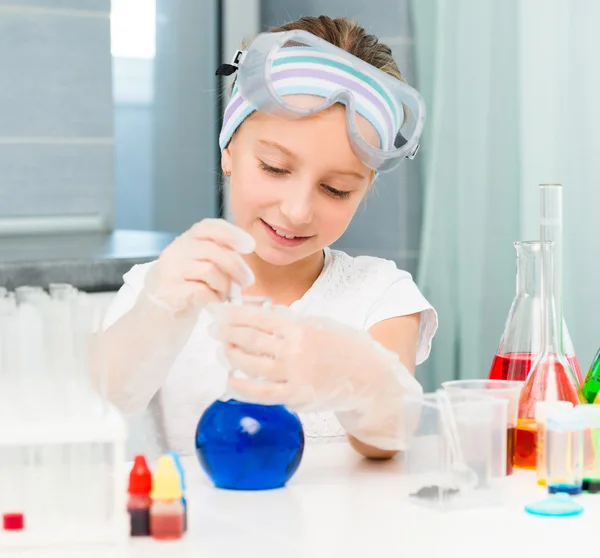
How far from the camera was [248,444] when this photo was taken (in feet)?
3.11

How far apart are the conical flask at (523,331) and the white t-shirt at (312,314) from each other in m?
0.33

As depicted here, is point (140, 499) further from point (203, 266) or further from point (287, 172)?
point (287, 172)

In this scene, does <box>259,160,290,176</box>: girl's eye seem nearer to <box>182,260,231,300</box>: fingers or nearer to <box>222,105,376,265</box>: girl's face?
<box>222,105,376,265</box>: girl's face

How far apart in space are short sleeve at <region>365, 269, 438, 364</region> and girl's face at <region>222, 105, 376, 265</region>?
17cm

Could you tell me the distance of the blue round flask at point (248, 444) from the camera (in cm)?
95

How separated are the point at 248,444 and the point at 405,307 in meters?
0.60

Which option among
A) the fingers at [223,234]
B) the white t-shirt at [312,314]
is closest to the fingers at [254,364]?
the fingers at [223,234]

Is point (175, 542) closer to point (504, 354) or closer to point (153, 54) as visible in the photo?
point (504, 354)

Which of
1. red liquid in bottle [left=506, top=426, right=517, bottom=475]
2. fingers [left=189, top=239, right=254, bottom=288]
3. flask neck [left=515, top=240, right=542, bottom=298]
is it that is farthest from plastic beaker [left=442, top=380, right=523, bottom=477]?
fingers [left=189, top=239, right=254, bottom=288]

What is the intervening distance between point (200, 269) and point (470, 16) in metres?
1.77

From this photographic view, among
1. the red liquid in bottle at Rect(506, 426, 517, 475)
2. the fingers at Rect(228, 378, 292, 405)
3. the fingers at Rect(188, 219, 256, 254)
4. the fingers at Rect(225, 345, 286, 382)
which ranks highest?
the fingers at Rect(188, 219, 256, 254)

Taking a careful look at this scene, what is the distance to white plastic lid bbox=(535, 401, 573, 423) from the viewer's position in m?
0.95

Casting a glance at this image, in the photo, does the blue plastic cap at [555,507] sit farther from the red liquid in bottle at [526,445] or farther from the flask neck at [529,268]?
the flask neck at [529,268]

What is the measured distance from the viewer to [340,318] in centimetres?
154
